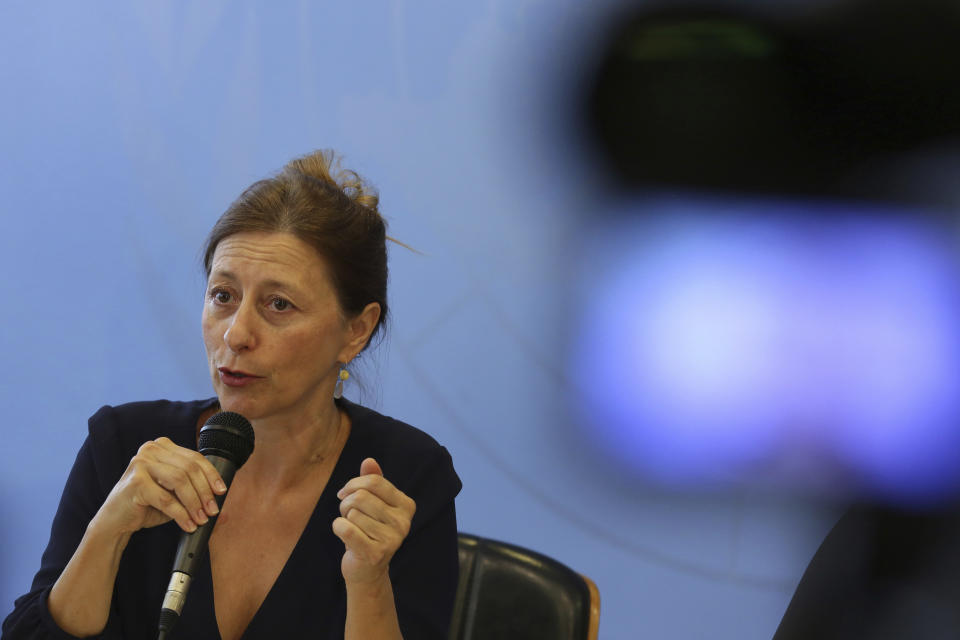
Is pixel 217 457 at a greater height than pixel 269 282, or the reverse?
pixel 269 282

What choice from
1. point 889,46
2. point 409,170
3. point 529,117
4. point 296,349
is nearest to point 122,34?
point 409,170

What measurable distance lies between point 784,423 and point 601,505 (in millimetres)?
503

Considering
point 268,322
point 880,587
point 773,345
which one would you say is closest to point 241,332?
point 268,322

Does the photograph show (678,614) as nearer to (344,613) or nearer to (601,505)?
(601,505)

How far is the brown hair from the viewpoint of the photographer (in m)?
1.51

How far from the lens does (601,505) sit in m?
2.39

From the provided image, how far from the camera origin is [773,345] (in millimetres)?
2299

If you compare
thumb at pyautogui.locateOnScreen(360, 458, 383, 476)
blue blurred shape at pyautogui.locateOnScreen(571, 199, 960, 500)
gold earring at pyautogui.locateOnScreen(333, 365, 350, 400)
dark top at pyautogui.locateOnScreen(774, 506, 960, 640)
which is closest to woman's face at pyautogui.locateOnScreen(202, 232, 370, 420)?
gold earring at pyautogui.locateOnScreen(333, 365, 350, 400)

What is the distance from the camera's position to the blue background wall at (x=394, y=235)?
2357 millimetres

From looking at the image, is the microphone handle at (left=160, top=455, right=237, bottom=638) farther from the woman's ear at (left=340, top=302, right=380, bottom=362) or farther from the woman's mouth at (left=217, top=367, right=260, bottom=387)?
the woman's ear at (left=340, top=302, right=380, bottom=362)

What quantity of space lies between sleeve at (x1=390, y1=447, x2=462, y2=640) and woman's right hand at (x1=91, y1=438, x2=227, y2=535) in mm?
392

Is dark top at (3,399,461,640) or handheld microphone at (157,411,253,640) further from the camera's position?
dark top at (3,399,461,640)

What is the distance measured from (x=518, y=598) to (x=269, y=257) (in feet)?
2.41

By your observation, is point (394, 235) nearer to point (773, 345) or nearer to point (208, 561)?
point (773, 345)
